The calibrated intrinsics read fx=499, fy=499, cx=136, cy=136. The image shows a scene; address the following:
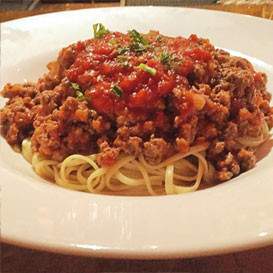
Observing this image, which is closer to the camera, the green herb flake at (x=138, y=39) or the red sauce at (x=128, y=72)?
the red sauce at (x=128, y=72)

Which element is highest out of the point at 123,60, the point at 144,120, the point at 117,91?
the point at 123,60

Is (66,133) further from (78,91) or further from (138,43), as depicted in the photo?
(138,43)

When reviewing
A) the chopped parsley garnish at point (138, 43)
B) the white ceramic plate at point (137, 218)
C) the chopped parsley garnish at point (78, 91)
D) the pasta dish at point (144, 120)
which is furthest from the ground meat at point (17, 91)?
the chopped parsley garnish at point (138, 43)

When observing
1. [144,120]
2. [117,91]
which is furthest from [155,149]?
[117,91]

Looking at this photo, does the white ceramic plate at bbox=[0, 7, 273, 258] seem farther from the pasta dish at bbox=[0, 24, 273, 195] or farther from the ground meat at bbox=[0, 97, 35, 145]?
the pasta dish at bbox=[0, 24, 273, 195]

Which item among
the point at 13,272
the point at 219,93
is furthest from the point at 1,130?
the point at 219,93

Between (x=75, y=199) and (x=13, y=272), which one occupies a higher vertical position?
(x=75, y=199)

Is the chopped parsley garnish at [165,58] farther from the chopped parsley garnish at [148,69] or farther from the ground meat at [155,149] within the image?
the ground meat at [155,149]

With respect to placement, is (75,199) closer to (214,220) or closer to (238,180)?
(214,220)
